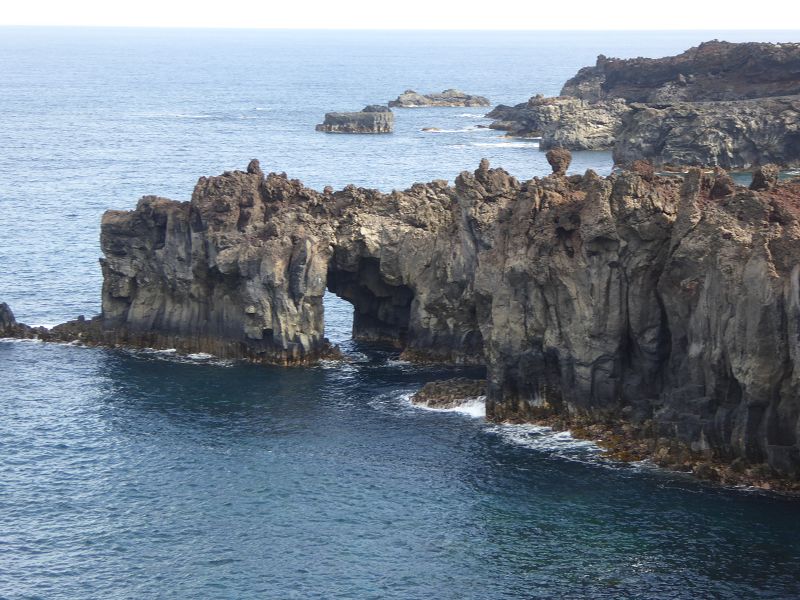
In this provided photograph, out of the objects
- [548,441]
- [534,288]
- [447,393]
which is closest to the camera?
[548,441]

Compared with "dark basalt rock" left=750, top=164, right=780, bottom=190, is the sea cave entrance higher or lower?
lower

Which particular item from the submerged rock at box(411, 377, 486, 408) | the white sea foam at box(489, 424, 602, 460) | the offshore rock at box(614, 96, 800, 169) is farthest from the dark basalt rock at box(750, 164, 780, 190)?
the offshore rock at box(614, 96, 800, 169)

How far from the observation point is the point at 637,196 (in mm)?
89125

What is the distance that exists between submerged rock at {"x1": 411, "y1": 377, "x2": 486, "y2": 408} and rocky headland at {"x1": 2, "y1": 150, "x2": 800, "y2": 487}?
110 inches

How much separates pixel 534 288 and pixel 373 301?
24534 mm

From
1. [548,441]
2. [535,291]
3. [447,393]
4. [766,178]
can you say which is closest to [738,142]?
[766,178]

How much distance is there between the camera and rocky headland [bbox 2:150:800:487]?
263 ft

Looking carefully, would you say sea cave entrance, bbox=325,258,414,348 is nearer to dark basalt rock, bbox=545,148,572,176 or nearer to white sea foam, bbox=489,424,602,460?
dark basalt rock, bbox=545,148,572,176

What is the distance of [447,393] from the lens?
319ft

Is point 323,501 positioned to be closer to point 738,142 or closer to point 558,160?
point 558,160

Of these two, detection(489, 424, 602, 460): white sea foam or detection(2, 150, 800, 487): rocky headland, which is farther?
detection(489, 424, 602, 460): white sea foam

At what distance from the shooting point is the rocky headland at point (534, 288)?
8012 cm

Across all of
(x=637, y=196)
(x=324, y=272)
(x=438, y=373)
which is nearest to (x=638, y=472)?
(x=637, y=196)

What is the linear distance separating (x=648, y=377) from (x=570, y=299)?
750cm
